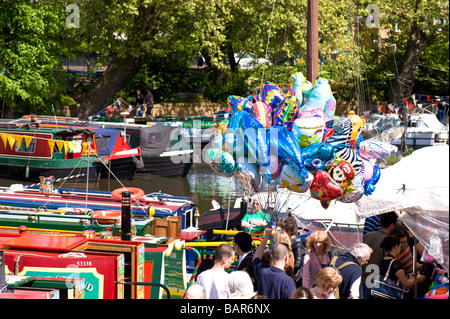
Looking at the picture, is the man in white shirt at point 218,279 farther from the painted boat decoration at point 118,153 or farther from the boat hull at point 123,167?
the boat hull at point 123,167

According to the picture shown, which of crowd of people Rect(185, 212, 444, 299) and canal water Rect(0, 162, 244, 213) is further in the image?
canal water Rect(0, 162, 244, 213)

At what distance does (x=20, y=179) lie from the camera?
2252cm

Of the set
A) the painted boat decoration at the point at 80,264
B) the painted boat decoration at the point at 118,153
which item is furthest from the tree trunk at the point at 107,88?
the painted boat decoration at the point at 80,264

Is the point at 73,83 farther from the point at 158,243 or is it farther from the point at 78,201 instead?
the point at 158,243

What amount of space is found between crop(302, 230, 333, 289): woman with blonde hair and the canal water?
1330 centimetres

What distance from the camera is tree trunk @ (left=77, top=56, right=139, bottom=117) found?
31.5 metres

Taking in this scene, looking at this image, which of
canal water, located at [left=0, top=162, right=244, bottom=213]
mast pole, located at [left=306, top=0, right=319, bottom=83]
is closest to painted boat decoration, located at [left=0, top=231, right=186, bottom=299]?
mast pole, located at [left=306, top=0, right=319, bottom=83]

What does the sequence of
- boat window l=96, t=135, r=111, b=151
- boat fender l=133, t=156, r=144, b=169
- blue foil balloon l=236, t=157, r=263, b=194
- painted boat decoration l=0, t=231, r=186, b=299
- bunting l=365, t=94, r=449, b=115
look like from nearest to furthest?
painted boat decoration l=0, t=231, r=186, b=299 → blue foil balloon l=236, t=157, r=263, b=194 → boat window l=96, t=135, r=111, b=151 → boat fender l=133, t=156, r=144, b=169 → bunting l=365, t=94, r=449, b=115

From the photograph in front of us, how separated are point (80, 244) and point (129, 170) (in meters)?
15.4

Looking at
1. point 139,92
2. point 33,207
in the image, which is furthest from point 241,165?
point 139,92

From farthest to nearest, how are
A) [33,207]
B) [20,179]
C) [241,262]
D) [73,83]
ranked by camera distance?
1. [73,83]
2. [20,179]
3. [33,207]
4. [241,262]

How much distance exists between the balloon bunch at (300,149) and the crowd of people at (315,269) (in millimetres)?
549

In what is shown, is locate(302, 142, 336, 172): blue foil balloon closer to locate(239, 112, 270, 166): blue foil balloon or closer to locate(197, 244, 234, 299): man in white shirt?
locate(239, 112, 270, 166): blue foil balloon

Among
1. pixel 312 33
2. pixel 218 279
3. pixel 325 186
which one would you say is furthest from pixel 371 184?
pixel 312 33
